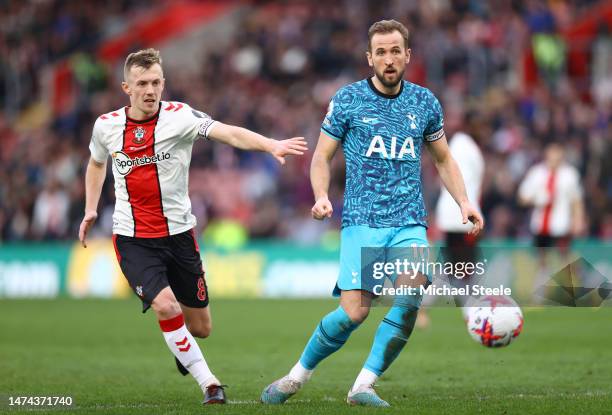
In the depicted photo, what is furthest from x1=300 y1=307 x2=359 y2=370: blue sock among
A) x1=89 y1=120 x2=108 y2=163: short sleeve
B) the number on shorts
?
x1=89 y1=120 x2=108 y2=163: short sleeve

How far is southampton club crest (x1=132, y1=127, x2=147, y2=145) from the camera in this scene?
27.8 ft

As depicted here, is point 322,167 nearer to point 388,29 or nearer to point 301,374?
point 388,29

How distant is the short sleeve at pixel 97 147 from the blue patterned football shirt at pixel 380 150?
1731 mm

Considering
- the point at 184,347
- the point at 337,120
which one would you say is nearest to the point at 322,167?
the point at 337,120

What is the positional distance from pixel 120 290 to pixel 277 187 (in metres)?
3.94

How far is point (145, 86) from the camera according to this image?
8.35 m

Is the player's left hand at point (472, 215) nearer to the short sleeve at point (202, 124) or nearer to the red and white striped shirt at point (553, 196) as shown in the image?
the short sleeve at point (202, 124)

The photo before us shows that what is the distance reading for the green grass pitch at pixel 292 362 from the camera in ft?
26.5

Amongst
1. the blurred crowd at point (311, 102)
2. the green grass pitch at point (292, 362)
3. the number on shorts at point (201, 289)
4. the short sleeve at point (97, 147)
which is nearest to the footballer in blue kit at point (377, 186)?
the green grass pitch at point (292, 362)

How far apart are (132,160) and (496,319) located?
11.5ft

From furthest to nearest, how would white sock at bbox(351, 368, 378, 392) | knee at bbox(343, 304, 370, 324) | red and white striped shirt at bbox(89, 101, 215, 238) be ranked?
red and white striped shirt at bbox(89, 101, 215, 238) → white sock at bbox(351, 368, 378, 392) → knee at bbox(343, 304, 370, 324)

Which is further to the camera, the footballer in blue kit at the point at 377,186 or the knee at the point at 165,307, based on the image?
the knee at the point at 165,307

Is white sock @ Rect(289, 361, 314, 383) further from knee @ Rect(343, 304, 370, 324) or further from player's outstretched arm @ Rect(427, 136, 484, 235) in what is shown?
player's outstretched arm @ Rect(427, 136, 484, 235)

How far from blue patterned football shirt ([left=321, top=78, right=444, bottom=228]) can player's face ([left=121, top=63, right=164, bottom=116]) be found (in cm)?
130
